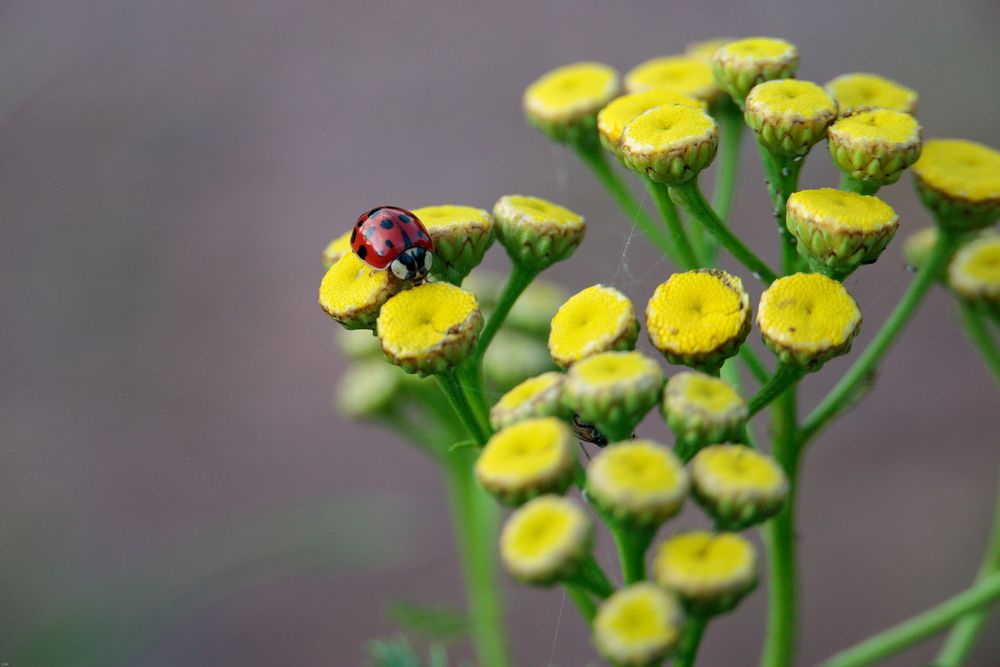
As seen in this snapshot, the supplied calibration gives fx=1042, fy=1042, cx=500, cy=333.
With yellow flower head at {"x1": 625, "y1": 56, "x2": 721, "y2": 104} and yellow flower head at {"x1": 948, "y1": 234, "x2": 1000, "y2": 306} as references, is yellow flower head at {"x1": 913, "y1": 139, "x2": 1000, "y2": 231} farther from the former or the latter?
yellow flower head at {"x1": 625, "y1": 56, "x2": 721, "y2": 104}

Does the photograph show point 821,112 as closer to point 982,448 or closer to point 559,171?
point 982,448

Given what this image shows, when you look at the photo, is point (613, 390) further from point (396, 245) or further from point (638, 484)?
point (396, 245)

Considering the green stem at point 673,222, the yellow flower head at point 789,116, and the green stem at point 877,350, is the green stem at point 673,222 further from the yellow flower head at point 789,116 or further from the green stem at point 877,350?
the green stem at point 877,350

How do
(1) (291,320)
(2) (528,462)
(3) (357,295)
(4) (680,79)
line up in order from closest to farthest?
(2) (528,462), (3) (357,295), (4) (680,79), (1) (291,320)

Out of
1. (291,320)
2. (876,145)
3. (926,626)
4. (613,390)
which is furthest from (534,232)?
(291,320)

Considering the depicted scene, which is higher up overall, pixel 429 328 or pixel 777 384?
pixel 429 328

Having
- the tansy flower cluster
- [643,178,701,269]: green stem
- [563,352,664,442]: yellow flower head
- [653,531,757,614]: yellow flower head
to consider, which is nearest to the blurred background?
the tansy flower cluster

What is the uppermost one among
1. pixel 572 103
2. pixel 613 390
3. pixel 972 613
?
pixel 572 103

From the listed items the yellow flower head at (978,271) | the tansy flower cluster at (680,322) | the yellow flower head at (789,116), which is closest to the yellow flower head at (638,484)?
the tansy flower cluster at (680,322)
